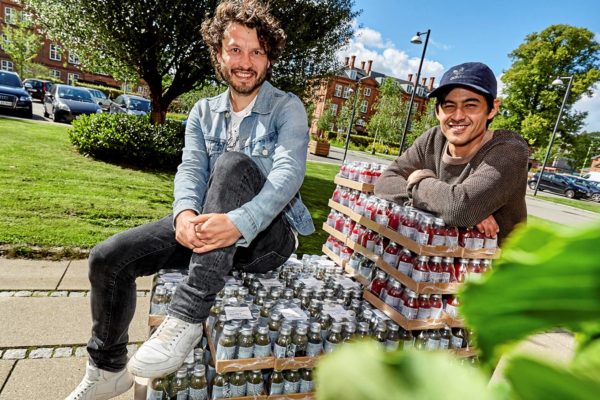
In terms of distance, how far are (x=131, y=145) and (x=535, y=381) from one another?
936 centimetres

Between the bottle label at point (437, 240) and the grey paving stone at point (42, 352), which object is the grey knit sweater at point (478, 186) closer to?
the bottle label at point (437, 240)

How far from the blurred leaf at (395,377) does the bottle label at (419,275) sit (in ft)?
7.03

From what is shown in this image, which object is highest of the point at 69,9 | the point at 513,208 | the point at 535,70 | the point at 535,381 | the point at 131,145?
the point at 535,70

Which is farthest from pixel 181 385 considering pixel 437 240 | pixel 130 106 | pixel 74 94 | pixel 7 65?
pixel 7 65

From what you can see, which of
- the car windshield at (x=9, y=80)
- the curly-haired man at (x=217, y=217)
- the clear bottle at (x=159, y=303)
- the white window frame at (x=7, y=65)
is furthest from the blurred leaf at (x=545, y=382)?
the white window frame at (x=7, y=65)

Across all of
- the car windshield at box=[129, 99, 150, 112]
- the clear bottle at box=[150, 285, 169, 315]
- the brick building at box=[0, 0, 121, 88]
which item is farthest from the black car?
the clear bottle at box=[150, 285, 169, 315]

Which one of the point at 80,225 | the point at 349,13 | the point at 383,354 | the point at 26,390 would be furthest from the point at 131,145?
the point at 383,354

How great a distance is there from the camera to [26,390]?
7.14 feet

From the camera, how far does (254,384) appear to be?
1.89 metres

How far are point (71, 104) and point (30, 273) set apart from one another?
507 inches

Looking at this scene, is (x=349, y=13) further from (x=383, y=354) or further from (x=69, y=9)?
(x=383, y=354)

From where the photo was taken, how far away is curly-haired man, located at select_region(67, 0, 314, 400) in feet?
5.79

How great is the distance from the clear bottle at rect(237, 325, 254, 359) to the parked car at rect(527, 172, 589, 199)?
2819 cm

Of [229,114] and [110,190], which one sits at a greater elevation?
[229,114]
